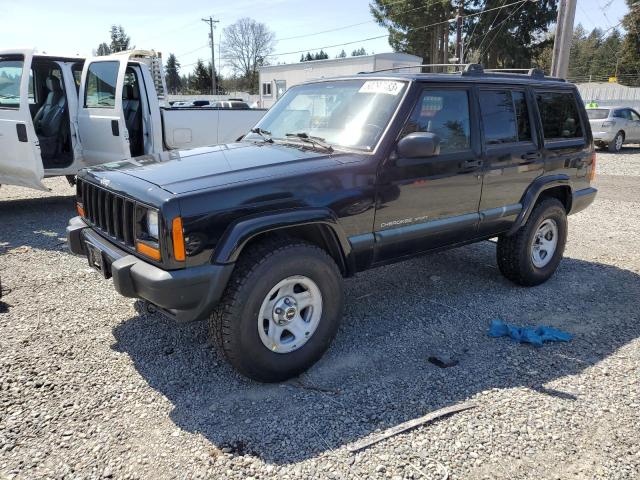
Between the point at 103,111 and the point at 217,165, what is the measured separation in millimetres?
4979

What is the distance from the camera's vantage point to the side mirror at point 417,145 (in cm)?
342

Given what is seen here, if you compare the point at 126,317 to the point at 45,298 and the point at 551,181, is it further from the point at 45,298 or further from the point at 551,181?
the point at 551,181

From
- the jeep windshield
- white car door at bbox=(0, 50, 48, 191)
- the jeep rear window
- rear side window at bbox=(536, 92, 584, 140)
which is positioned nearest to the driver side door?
the jeep windshield

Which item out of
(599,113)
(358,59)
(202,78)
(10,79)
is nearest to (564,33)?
(599,113)

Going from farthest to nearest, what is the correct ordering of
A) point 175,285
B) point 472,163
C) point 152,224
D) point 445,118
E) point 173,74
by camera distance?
1. point 173,74
2. point 472,163
3. point 445,118
4. point 152,224
5. point 175,285

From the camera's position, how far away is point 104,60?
7.52m

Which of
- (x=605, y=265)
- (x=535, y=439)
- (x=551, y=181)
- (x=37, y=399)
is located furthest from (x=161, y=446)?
(x=605, y=265)

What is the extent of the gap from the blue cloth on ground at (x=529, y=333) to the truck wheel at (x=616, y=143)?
16183 mm

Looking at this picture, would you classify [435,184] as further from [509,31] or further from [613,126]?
[509,31]

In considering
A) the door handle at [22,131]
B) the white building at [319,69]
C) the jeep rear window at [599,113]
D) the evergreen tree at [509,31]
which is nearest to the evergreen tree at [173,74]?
the white building at [319,69]

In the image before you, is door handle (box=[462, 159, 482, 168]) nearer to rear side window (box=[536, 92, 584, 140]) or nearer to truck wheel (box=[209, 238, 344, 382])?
rear side window (box=[536, 92, 584, 140])

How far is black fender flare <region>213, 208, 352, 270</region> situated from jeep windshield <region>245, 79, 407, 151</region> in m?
0.67

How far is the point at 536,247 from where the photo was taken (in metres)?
5.03

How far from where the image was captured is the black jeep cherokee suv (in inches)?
113
